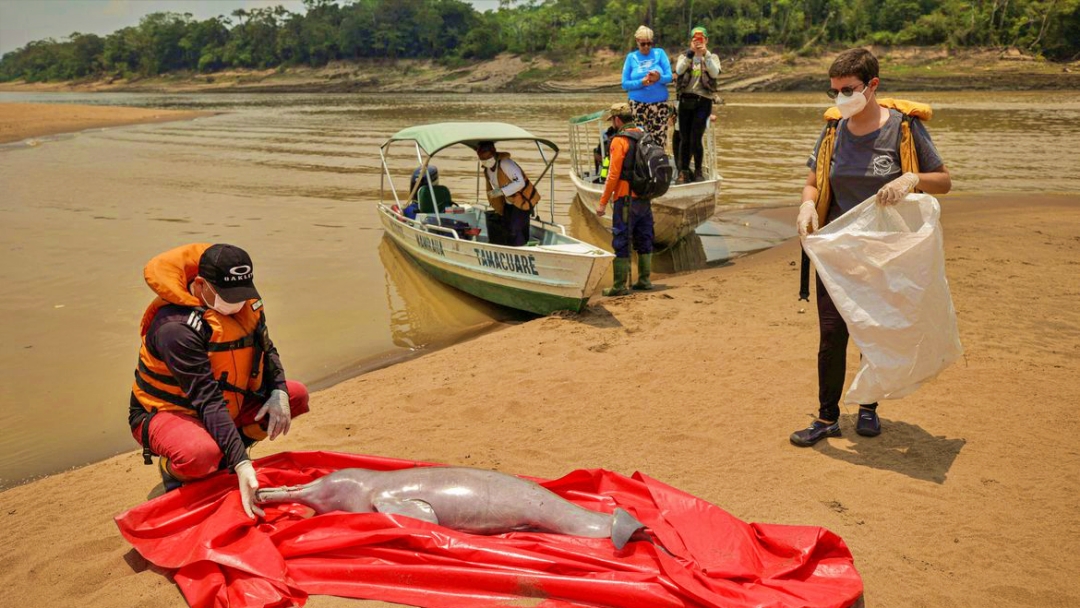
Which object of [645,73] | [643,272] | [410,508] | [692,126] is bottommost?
[410,508]

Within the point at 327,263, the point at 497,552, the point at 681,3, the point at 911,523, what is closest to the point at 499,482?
the point at 497,552

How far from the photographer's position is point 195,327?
13.8 feet

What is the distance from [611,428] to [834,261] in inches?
80.5

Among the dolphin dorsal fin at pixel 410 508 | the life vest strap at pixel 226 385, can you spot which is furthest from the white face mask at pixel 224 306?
the dolphin dorsal fin at pixel 410 508

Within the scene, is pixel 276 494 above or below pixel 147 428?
below

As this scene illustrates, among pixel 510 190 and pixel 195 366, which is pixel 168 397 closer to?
pixel 195 366

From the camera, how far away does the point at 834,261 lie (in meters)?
4.77

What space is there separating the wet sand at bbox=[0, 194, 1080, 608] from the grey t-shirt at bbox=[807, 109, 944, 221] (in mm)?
1706

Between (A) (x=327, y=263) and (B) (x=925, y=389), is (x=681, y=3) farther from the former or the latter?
(B) (x=925, y=389)

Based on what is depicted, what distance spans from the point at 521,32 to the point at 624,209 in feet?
296

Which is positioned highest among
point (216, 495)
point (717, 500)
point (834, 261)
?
point (834, 261)

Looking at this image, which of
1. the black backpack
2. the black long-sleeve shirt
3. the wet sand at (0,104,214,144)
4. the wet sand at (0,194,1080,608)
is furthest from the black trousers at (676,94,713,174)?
the wet sand at (0,104,214,144)

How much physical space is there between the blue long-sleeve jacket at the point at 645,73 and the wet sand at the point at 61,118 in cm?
3033

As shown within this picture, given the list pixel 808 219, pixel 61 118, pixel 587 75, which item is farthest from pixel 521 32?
pixel 808 219
